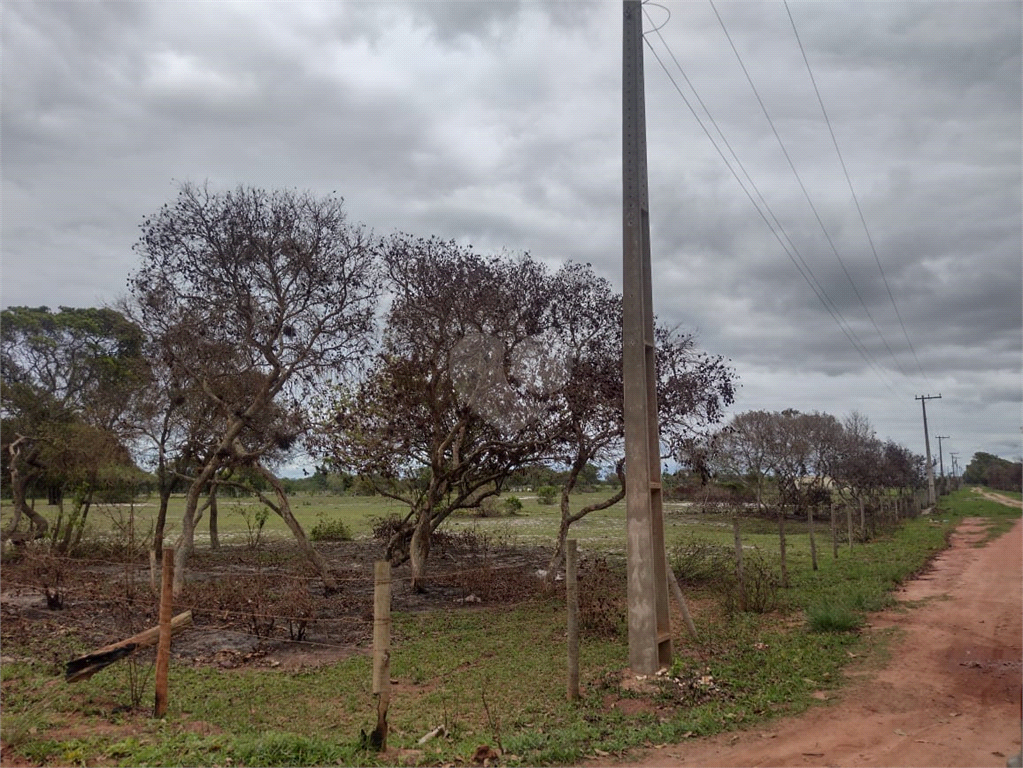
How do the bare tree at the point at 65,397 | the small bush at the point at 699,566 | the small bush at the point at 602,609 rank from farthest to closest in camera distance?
the bare tree at the point at 65,397
the small bush at the point at 699,566
the small bush at the point at 602,609

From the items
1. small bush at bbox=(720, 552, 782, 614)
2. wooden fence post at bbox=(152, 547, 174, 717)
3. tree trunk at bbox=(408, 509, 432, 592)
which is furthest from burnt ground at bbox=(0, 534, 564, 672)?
small bush at bbox=(720, 552, 782, 614)

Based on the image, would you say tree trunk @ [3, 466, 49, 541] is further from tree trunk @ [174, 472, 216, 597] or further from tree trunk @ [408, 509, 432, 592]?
tree trunk @ [408, 509, 432, 592]

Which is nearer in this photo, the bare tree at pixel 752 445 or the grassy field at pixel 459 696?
the grassy field at pixel 459 696

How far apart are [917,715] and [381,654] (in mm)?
5160

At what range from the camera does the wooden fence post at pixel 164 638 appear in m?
7.12

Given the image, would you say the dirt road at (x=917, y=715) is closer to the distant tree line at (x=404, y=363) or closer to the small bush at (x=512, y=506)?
the distant tree line at (x=404, y=363)

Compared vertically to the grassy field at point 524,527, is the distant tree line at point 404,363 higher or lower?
higher

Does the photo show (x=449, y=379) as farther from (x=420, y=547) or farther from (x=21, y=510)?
(x=21, y=510)

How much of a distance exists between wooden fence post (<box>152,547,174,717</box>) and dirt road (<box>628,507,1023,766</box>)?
14.8 ft

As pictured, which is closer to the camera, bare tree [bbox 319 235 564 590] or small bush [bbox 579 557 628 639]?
small bush [bbox 579 557 628 639]

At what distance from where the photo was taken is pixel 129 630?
10.7m

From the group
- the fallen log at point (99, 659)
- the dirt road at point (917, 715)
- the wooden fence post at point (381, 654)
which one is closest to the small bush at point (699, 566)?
the dirt road at point (917, 715)

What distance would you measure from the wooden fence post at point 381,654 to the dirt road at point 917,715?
210 centimetres

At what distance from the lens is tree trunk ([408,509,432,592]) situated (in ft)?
51.5
